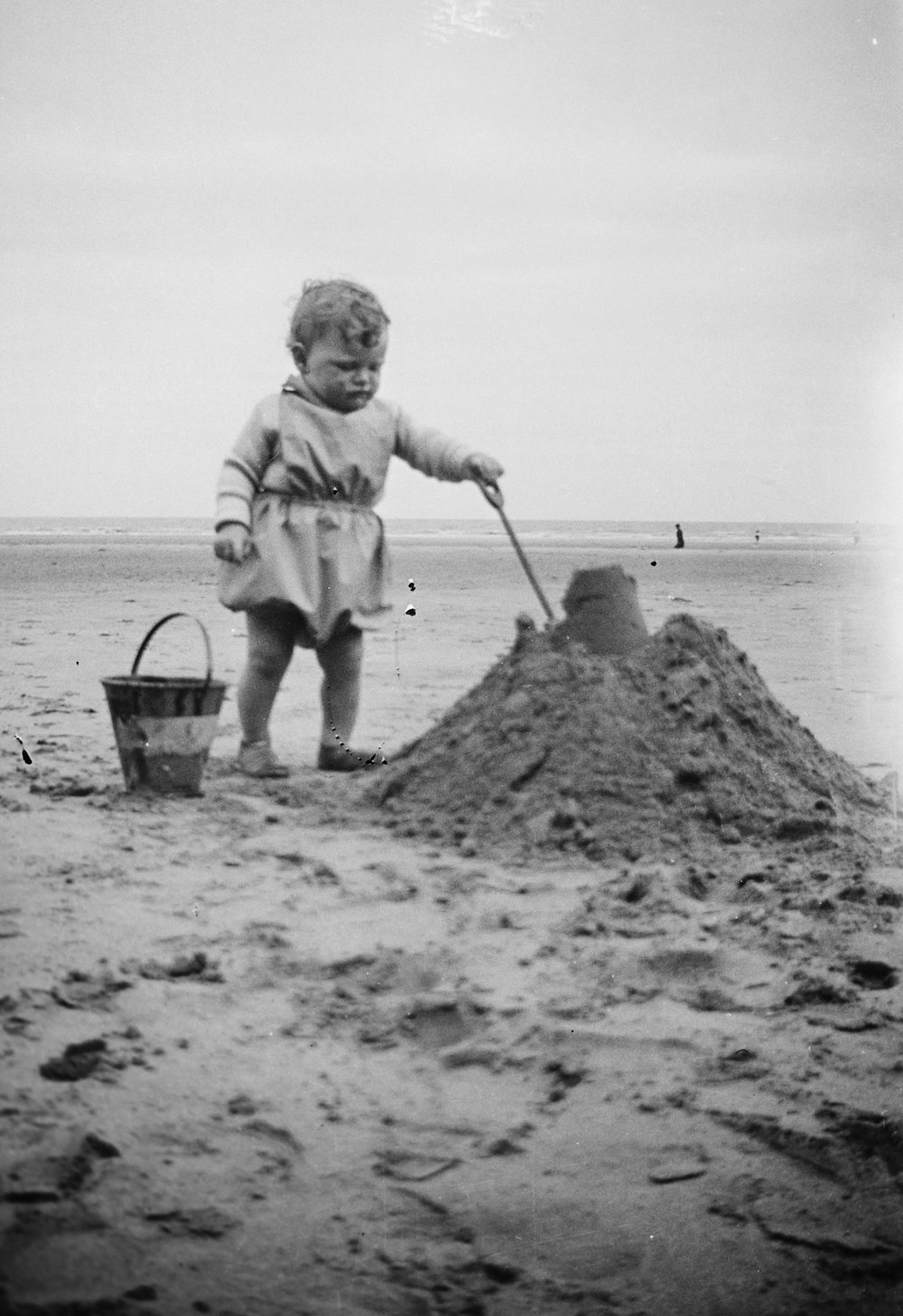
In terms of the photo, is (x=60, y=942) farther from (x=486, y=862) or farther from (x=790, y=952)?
(x=790, y=952)

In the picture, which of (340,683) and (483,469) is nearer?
(483,469)

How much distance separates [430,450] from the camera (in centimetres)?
448

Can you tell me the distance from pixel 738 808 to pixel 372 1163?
2016 mm

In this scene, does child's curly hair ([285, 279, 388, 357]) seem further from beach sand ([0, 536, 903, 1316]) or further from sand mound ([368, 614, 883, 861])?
beach sand ([0, 536, 903, 1316])

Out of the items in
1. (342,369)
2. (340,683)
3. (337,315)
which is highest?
(337,315)

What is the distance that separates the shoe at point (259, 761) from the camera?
168 inches

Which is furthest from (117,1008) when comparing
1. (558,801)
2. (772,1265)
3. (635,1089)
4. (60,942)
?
(558,801)

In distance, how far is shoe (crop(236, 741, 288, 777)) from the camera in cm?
427

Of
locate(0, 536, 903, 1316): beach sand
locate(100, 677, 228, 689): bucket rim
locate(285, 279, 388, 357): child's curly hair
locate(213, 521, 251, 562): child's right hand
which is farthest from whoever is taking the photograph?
locate(285, 279, 388, 357): child's curly hair

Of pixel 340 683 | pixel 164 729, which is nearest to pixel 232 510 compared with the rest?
pixel 340 683

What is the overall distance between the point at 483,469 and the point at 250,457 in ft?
2.67

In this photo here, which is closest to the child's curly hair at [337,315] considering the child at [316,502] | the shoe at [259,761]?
the child at [316,502]

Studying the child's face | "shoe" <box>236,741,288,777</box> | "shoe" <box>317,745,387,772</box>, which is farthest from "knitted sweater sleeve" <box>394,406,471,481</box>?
"shoe" <box>236,741,288,777</box>

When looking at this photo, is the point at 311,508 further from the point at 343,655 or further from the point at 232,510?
the point at 343,655
